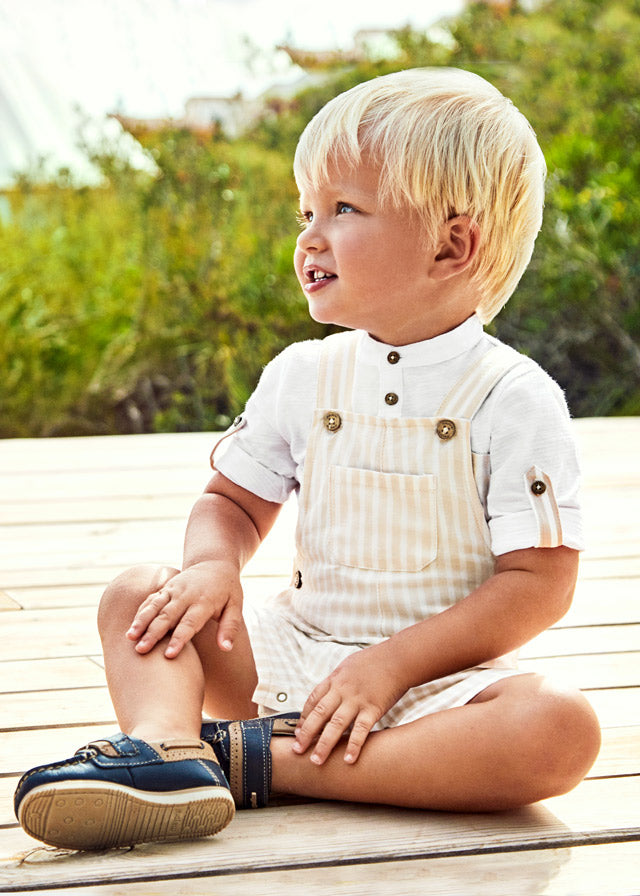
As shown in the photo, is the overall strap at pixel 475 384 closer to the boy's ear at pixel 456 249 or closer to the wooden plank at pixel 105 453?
the boy's ear at pixel 456 249

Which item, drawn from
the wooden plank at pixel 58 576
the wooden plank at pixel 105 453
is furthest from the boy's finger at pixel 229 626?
the wooden plank at pixel 105 453

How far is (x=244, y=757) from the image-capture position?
3.90ft

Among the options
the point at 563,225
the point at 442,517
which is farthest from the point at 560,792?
the point at 563,225

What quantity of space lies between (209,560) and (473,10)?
4924mm

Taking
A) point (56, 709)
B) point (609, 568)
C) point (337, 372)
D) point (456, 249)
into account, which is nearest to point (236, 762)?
point (56, 709)

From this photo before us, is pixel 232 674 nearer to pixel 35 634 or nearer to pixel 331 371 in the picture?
pixel 331 371

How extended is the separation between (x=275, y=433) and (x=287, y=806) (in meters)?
0.44

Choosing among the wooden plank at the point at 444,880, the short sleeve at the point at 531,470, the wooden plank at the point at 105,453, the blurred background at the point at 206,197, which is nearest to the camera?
the wooden plank at the point at 444,880

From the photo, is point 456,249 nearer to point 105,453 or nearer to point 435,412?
point 435,412

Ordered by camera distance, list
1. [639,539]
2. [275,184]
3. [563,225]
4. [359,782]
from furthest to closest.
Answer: [275,184] < [563,225] < [639,539] < [359,782]

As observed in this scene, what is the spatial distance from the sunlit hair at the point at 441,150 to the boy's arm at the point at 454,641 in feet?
1.13

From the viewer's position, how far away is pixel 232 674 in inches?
51.5

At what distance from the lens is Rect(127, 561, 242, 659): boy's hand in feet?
4.02

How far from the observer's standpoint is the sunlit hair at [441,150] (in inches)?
49.6
